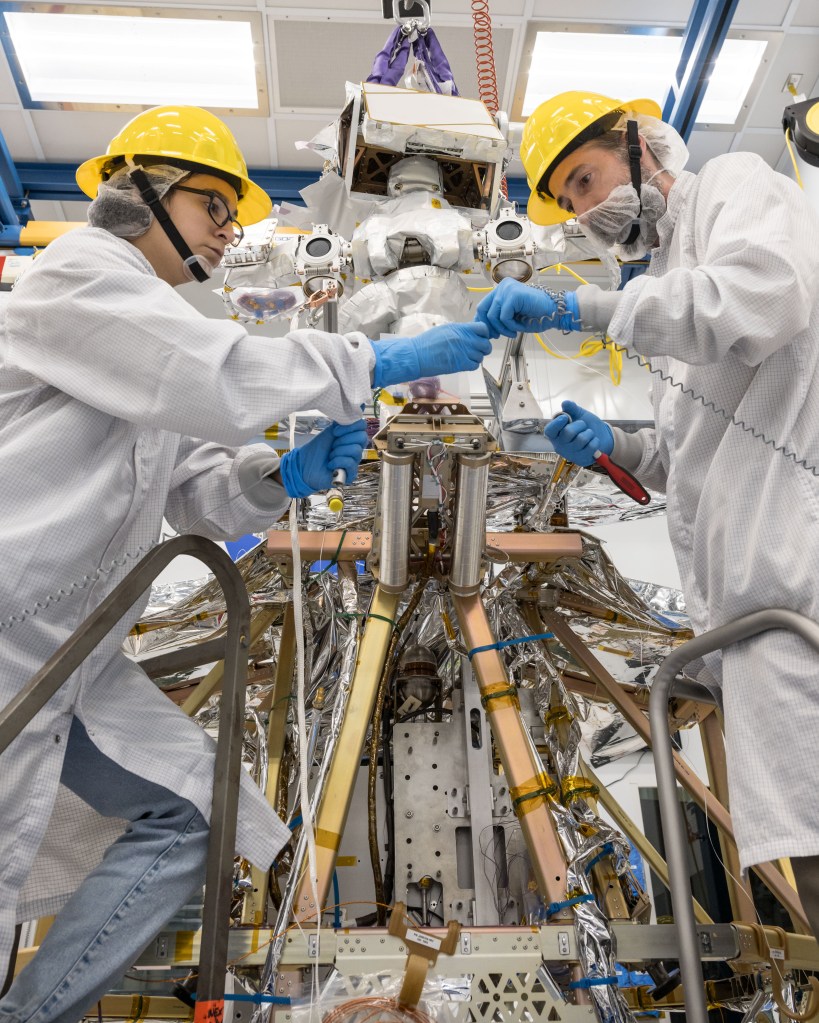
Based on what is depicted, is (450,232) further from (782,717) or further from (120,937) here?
(120,937)

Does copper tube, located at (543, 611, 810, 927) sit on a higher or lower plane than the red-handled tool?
lower

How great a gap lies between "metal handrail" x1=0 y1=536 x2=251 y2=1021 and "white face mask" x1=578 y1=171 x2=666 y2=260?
131 cm

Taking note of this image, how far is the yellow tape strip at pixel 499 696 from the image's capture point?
240 centimetres

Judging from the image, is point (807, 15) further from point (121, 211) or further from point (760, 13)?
point (121, 211)

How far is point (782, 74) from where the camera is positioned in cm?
495

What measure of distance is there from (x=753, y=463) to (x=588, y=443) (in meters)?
0.68

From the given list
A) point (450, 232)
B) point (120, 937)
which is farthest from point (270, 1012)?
point (450, 232)

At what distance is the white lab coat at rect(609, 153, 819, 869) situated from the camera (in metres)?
1.45

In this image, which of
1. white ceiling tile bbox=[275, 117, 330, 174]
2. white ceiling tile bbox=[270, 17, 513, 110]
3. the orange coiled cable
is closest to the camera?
the orange coiled cable

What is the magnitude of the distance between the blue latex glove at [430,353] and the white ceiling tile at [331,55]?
10.8 ft

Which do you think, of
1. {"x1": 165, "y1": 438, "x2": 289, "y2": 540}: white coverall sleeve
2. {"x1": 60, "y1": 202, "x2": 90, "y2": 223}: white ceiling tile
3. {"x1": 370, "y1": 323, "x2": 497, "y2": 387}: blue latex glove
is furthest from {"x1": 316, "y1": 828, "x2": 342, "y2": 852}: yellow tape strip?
{"x1": 60, "y1": 202, "x2": 90, "y2": 223}: white ceiling tile

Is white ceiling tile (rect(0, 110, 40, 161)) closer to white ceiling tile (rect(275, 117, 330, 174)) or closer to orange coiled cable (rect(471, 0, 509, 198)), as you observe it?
white ceiling tile (rect(275, 117, 330, 174))

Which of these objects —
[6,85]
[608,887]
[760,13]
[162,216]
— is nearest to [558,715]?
[608,887]

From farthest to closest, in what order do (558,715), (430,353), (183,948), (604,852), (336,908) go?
(558,715), (336,908), (604,852), (430,353), (183,948)
